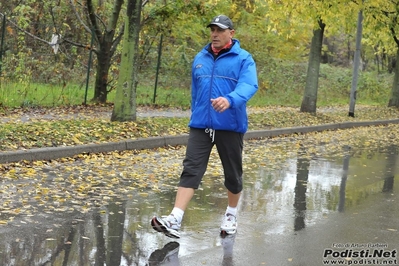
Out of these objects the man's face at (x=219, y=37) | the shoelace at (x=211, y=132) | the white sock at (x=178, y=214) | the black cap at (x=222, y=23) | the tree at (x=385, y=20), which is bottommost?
the white sock at (x=178, y=214)

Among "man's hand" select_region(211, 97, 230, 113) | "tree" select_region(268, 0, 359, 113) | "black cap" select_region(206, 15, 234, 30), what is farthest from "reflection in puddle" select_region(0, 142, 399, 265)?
"tree" select_region(268, 0, 359, 113)

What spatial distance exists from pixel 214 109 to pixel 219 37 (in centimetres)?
63

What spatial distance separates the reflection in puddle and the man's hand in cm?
115

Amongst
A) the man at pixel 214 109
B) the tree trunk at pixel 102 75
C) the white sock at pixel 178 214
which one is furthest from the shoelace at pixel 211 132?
the tree trunk at pixel 102 75

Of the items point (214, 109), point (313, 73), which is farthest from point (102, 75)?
point (214, 109)

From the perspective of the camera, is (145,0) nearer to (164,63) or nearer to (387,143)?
(164,63)

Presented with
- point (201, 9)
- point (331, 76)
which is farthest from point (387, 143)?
point (331, 76)

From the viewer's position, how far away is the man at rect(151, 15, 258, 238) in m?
6.27

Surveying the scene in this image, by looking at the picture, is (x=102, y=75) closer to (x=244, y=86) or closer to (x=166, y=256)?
(x=244, y=86)

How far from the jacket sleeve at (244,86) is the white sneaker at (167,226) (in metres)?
1.12

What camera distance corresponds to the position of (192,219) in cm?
718

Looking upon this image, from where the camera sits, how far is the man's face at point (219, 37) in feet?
20.6

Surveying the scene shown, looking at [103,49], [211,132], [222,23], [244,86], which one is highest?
[103,49]

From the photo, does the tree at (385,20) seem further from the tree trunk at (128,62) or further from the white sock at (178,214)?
the white sock at (178,214)
